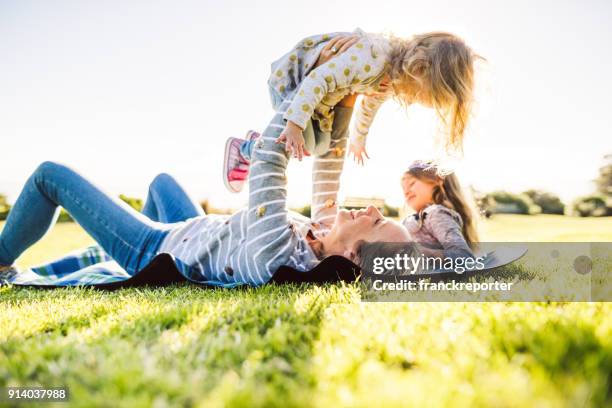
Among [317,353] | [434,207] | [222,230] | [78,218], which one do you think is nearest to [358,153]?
[434,207]

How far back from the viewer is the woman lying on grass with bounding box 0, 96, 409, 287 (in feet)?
7.68

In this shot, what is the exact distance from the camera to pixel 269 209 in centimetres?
232

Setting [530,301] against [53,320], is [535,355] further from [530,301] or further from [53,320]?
[53,320]

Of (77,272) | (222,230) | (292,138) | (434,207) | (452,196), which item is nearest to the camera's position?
(292,138)

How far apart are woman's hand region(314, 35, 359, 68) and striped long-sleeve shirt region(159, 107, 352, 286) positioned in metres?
0.40

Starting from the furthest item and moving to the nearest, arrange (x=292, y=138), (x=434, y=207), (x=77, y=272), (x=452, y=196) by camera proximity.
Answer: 1. (x=452, y=196)
2. (x=434, y=207)
3. (x=77, y=272)
4. (x=292, y=138)

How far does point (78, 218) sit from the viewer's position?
2.75 metres

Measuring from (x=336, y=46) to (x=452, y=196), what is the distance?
1539mm

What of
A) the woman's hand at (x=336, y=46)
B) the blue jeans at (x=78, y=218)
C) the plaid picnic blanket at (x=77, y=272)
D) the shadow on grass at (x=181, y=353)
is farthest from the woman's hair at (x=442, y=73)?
the plaid picnic blanket at (x=77, y=272)

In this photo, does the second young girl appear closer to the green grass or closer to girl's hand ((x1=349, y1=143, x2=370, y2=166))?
girl's hand ((x1=349, y1=143, x2=370, y2=166))

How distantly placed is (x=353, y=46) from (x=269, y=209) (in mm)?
1031

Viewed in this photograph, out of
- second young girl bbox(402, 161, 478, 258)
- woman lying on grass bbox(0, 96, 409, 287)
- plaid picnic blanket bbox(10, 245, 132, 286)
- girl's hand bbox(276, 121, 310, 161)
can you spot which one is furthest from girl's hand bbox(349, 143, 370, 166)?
plaid picnic blanket bbox(10, 245, 132, 286)

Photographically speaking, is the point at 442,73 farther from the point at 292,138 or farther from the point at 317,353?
the point at 317,353

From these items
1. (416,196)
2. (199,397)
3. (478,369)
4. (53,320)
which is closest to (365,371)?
A: (478,369)
